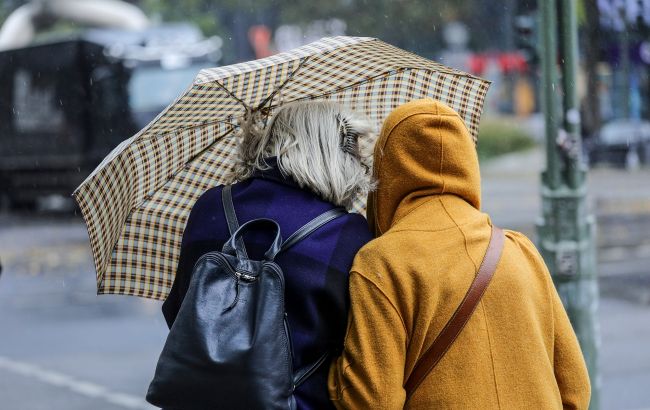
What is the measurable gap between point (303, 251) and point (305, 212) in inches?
4.5

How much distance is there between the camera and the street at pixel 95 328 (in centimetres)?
711

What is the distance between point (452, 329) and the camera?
2354mm

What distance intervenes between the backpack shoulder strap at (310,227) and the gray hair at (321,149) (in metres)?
0.04

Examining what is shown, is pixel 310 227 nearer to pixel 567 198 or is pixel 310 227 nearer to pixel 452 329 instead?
pixel 452 329

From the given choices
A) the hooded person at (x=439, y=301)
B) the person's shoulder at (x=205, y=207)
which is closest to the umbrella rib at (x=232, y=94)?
the person's shoulder at (x=205, y=207)

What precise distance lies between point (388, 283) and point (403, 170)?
0.30 metres

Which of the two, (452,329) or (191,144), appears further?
(191,144)

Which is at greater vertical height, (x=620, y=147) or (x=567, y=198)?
(x=567, y=198)

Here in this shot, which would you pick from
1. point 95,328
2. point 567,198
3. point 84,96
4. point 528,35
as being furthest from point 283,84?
point 84,96

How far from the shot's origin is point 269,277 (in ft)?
7.59

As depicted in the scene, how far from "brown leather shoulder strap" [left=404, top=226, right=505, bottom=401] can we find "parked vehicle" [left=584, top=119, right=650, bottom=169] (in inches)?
1189

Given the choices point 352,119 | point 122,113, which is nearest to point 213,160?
point 352,119

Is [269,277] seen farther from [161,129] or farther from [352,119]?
[161,129]

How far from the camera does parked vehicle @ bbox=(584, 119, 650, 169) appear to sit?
31.7m
